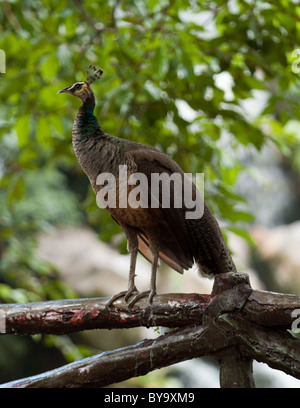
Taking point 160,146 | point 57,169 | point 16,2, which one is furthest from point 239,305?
point 57,169

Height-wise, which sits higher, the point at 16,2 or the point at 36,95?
the point at 16,2

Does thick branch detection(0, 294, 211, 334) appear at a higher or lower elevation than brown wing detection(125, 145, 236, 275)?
lower

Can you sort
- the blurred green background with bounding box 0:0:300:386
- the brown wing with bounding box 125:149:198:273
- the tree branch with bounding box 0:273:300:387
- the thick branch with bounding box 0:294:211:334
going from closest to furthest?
the tree branch with bounding box 0:273:300:387
the thick branch with bounding box 0:294:211:334
the brown wing with bounding box 125:149:198:273
the blurred green background with bounding box 0:0:300:386

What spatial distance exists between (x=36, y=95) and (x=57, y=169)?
13.9 feet

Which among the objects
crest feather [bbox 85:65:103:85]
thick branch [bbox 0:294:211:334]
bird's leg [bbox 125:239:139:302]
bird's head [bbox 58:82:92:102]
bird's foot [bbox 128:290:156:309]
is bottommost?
thick branch [bbox 0:294:211:334]

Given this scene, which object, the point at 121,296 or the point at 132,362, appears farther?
the point at 121,296

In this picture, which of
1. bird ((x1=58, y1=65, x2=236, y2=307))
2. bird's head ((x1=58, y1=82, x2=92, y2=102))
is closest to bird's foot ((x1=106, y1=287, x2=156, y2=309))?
bird ((x1=58, y1=65, x2=236, y2=307))

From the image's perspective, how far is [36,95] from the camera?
218 centimetres

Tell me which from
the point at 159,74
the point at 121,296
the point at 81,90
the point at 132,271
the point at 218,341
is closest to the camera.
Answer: the point at 218,341

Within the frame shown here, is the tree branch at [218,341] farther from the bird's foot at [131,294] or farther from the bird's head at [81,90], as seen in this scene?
the bird's head at [81,90]

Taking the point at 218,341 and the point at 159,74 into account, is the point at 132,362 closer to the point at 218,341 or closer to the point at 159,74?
→ the point at 218,341

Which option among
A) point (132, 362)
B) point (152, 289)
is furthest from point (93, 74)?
point (132, 362)

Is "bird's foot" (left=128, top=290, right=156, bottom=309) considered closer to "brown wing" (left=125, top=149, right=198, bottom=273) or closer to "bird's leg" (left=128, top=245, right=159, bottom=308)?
"bird's leg" (left=128, top=245, right=159, bottom=308)
